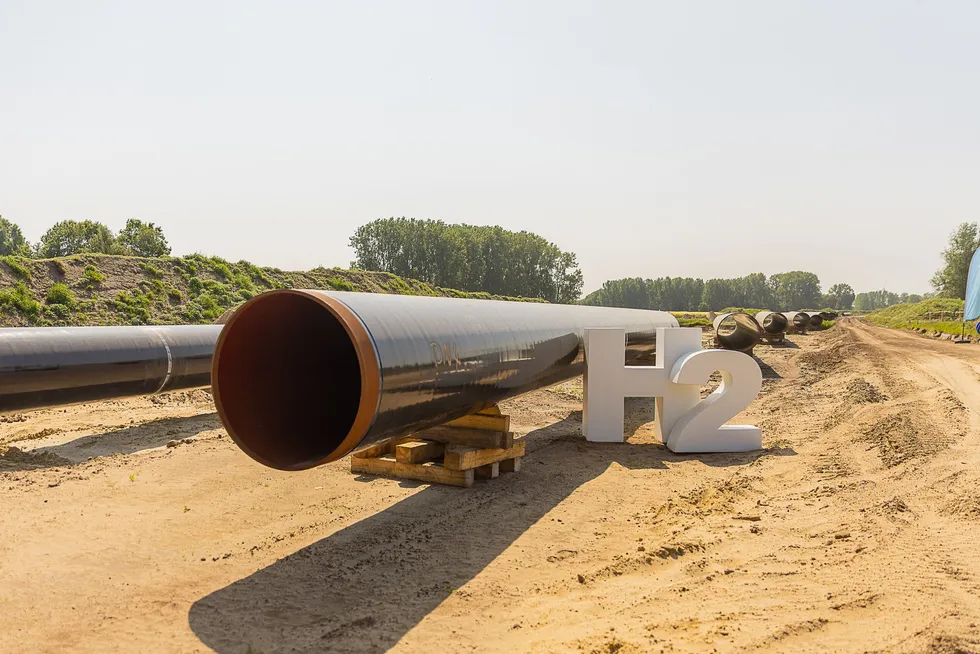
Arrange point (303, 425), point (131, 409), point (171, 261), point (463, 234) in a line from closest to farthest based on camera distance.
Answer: point (303, 425) → point (131, 409) → point (171, 261) → point (463, 234)

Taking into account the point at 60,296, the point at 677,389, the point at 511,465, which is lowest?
the point at 511,465

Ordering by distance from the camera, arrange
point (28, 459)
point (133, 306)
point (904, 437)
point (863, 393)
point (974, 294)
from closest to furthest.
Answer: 1. point (28, 459)
2. point (904, 437)
3. point (974, 294)
4. point (863, 393)
5. point (133, 306)

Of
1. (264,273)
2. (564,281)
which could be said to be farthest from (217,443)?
(564,281)

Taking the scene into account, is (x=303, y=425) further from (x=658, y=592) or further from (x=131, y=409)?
(x=131, y=409)

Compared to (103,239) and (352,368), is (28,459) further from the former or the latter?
(103,239)

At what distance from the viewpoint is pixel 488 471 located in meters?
7.39

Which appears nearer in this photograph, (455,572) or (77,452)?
(455,572)

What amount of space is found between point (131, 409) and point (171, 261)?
17.0 meters

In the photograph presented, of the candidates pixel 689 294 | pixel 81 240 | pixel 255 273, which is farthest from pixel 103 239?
pixel 689 294

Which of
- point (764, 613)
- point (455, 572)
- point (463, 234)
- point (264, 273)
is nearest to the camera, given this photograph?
point (764, 613)

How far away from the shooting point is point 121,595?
14.5 feet

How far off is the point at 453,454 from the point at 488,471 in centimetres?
68

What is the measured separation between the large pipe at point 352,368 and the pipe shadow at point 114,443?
3634 mm

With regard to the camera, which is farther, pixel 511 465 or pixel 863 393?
pixel 863 393
